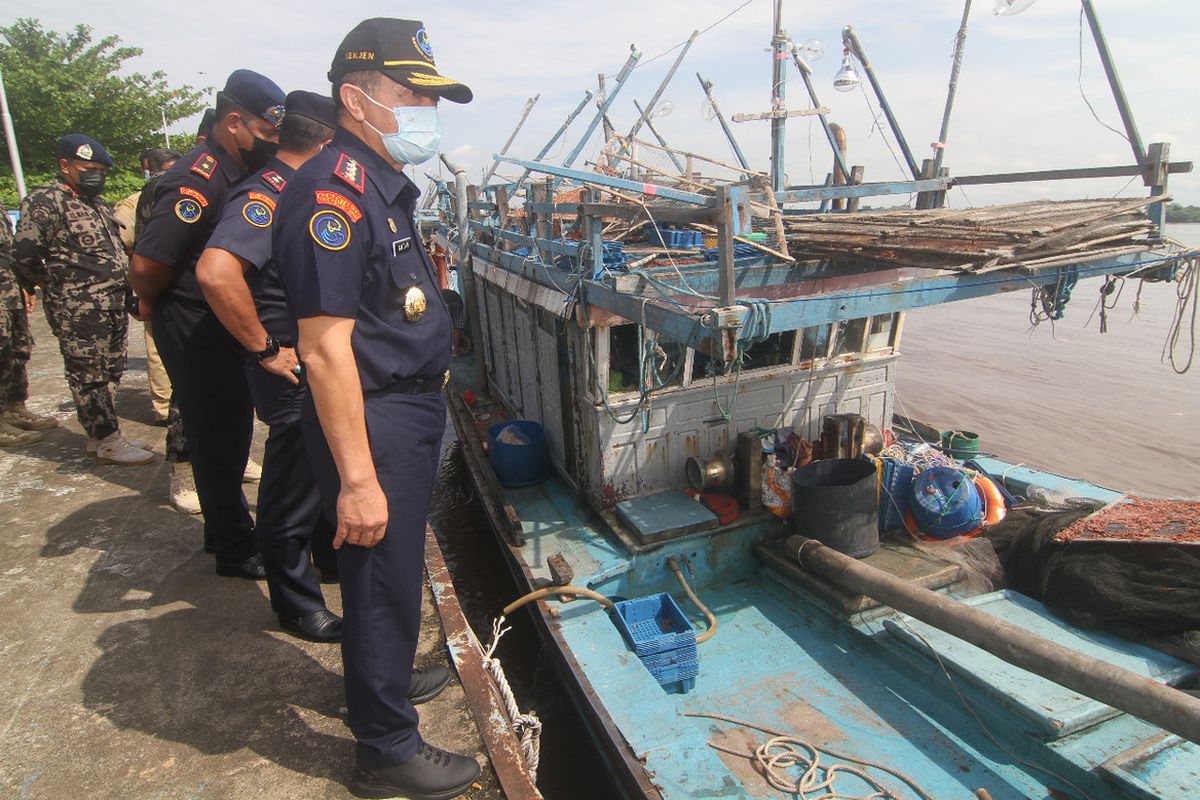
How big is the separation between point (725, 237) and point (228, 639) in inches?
115

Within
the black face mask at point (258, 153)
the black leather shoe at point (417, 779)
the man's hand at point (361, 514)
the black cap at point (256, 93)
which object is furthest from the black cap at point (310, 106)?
the black leather shoe at point (417, 779)

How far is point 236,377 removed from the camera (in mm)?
3037

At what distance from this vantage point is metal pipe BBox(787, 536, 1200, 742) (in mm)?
2990

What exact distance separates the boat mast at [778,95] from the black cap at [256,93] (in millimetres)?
5965

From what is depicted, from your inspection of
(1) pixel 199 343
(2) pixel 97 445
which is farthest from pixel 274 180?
(2) pixel 97 445

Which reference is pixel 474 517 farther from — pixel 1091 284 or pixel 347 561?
pixel 1091 284

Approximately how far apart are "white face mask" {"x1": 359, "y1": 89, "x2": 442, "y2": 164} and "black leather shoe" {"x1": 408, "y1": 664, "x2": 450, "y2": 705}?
71.7 inches

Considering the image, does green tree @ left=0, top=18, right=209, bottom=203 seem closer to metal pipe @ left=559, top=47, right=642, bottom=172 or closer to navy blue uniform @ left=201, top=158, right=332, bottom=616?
metal pipe @ left=559, top=47, right=642, bottom=172

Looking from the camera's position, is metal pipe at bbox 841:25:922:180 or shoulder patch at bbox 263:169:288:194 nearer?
shoulder patch at bbox 263:169:288:194

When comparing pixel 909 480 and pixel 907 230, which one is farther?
pixel 909 480

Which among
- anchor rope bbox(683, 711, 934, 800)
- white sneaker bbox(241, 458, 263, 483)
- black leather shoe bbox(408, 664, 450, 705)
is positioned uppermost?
white sneaker bbox(241, 458, 263, 483)

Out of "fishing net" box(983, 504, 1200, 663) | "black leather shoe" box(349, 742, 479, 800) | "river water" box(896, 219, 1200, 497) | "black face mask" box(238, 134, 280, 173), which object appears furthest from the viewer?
"river water" box(896, 219, 1200, 497)

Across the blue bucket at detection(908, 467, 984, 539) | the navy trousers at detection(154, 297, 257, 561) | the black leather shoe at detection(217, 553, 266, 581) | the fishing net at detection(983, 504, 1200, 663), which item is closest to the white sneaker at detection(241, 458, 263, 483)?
the black leather shoe at detection(217, 553, 266, 581)

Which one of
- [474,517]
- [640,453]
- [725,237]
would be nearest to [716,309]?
[725,237]
